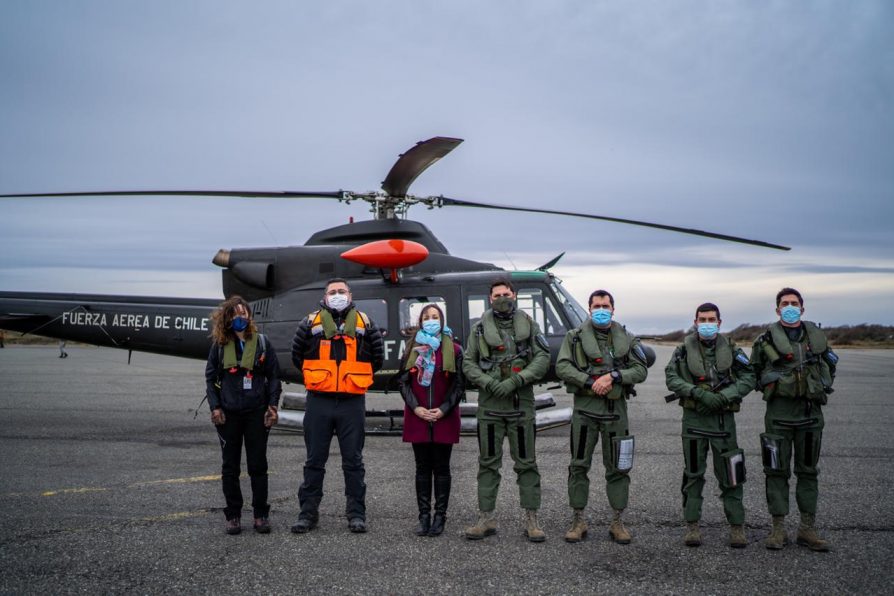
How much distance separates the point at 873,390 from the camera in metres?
17.8

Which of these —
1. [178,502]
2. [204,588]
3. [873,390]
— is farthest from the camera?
[873,390]

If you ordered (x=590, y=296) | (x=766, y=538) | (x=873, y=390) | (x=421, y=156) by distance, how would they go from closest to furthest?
(x=766, y=538), (x=590, y=296), (x=421, y=156), (x=873, y=390)

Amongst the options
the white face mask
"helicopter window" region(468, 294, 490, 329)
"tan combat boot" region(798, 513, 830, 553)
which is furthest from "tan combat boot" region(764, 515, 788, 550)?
"helicopter window" region(468, 294, 490, 329)

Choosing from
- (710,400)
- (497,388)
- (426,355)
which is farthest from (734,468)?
(426,355)

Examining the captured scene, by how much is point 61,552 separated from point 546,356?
4.01m

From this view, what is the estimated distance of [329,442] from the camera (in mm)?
5973

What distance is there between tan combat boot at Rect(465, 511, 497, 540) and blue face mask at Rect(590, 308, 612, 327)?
181cm

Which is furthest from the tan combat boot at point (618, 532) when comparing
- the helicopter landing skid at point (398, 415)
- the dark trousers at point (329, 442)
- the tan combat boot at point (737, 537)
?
the helicopter landing skid at point (398, 415)

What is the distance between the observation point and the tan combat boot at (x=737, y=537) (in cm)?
540

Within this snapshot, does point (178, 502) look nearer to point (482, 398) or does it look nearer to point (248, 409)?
point (248, 409)

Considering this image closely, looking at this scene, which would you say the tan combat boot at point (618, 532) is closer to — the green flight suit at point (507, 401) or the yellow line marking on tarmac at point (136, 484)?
the green flight suit at point (507, 401)

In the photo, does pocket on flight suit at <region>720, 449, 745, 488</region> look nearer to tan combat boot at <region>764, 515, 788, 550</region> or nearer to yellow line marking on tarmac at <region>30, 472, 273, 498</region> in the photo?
tan combat boot at <region>764, 515, 788, 550</region>

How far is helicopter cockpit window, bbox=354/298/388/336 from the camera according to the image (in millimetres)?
10547

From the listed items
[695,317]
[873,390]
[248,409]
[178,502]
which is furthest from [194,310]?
[873,390]
